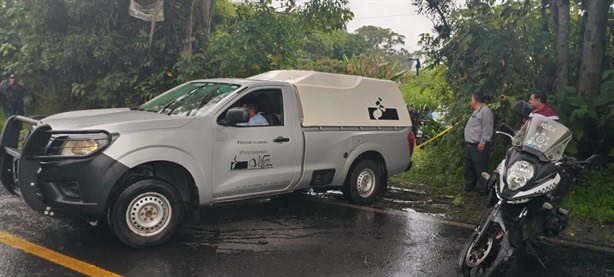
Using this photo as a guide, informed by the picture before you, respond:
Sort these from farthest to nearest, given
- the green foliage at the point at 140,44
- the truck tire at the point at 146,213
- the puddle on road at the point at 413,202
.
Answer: the green foliage at the point at 140,44, the puddle on road at the point at 413,202, the truck tire at the point at 146,213

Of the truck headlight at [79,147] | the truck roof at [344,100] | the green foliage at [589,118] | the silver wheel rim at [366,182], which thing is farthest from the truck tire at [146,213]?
the green foliage at [589,118]

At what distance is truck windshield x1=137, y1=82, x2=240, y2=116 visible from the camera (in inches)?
226

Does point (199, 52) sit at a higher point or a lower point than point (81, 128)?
higher

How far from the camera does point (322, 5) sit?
41.3 ft

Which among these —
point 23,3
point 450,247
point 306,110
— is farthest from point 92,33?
point 450,247

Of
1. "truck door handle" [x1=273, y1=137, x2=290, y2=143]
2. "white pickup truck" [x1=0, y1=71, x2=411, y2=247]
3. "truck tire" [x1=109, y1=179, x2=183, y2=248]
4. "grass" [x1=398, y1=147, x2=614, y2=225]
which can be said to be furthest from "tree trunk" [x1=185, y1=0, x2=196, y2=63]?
"truck tire" [x1=109, y1=179, x2=183, y2=248]

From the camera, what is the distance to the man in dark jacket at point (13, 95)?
579 inches

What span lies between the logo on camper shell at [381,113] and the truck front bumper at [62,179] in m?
3.72

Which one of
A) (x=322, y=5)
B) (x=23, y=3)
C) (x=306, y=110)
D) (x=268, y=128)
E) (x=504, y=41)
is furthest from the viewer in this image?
(x=23, y=3)

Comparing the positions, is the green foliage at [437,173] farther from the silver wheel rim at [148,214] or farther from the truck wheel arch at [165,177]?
the silver wheel rim at [148,214]

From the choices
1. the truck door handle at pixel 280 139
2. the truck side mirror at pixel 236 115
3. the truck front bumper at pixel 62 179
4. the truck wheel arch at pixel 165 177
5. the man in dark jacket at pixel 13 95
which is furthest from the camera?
the man in dark jacket at pixel 13 95

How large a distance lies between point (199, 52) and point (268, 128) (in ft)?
21.5

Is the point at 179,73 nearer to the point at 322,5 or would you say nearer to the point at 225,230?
the point at 322,5

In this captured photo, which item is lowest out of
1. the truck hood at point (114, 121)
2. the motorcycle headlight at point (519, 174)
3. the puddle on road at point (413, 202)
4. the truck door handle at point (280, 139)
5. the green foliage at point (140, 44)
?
the puddle on road at point (413, 202)
